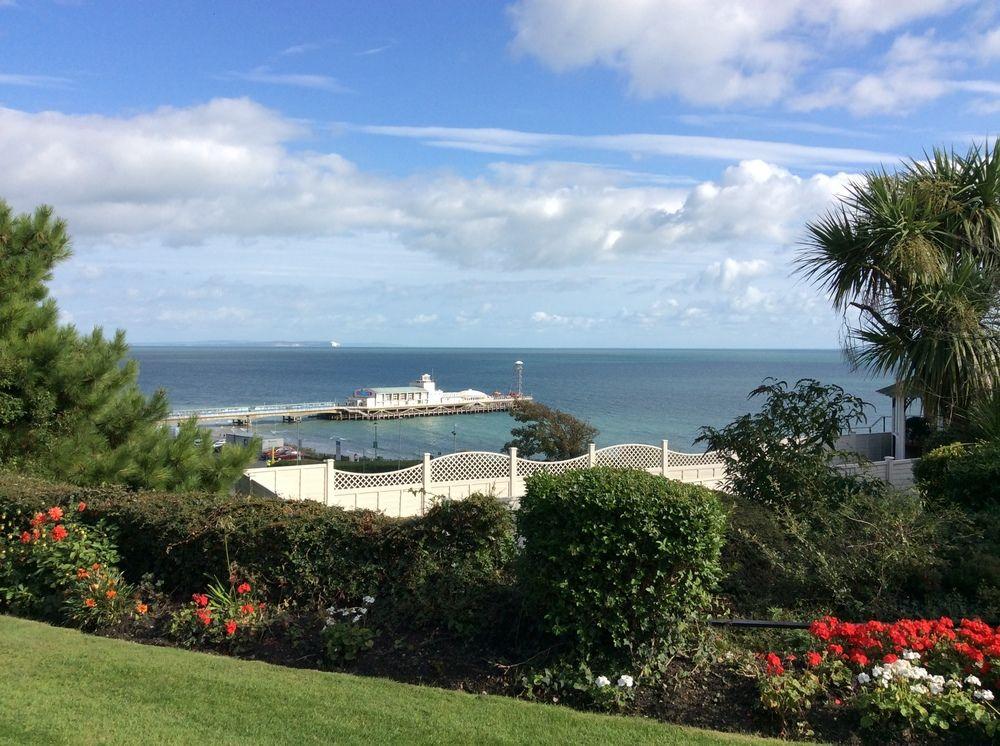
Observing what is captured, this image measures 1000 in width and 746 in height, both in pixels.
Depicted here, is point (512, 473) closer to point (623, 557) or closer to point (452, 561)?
point (452, 561)

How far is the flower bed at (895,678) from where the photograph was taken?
4.05 m

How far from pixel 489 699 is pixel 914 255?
12.3 meters

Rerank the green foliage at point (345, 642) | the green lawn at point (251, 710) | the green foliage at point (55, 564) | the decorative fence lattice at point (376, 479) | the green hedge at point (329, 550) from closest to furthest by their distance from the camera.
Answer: the green lawn at point (251, 710) < the green foliage at point (345, 642) < the green hedge at point (329, 550) < the green foliage at point (55, 564) < the decorative fence lattice at point (376, 479)

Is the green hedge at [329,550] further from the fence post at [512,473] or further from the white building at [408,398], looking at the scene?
the white building at [408,398]

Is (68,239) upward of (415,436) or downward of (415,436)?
upward

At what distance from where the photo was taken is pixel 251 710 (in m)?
4.26

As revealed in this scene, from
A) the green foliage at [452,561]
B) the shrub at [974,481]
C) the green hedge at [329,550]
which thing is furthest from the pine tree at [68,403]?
the shrub at [974,481]

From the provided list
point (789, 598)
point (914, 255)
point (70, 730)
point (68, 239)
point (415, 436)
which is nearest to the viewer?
point (70, 730)

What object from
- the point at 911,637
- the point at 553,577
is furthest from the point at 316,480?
the point at 911,637

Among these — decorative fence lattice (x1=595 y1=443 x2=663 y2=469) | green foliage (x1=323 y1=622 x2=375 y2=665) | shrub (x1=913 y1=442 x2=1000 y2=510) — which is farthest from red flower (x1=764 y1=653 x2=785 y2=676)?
decorative fence lattice (x1=595 y1=443 x2=663 y2=469)

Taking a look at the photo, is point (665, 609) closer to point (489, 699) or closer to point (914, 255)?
point (489, 699)

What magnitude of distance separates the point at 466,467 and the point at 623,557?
37.5 feet

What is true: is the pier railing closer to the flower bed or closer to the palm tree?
the palm tree

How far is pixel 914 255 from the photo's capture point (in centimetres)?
1381
